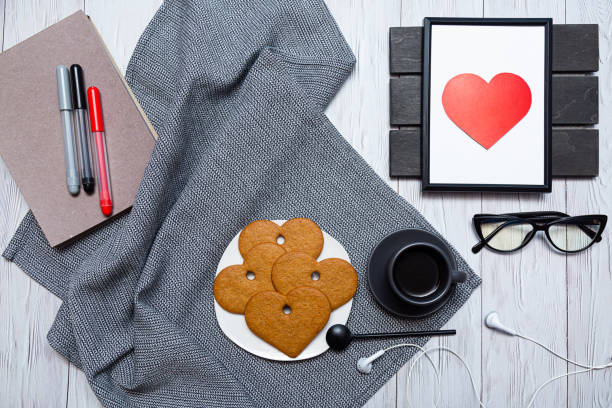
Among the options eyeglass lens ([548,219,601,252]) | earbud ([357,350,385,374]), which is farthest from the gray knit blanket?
eyeglass lens ([548,219,601,252])

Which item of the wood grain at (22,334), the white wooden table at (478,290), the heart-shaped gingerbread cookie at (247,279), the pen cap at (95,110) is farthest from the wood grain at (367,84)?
the wood grain at (22,334)

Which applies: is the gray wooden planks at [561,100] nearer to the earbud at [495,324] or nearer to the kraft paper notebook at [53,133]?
the earbud at [495,324]

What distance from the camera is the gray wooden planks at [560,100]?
2.42ft

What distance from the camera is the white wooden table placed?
2.40ft

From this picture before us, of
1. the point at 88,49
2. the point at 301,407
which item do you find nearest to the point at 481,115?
A: the point at 301,407

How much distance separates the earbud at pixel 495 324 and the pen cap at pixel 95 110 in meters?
0.67

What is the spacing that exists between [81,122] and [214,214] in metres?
0.25

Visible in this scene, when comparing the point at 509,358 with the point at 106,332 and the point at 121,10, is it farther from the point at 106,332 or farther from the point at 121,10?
the point at 121,10

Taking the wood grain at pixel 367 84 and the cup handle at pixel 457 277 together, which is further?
the wood grain at pixel 367 84

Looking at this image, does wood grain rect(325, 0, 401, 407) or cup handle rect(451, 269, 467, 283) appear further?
wood grain rect(325, 0, 401, 407)

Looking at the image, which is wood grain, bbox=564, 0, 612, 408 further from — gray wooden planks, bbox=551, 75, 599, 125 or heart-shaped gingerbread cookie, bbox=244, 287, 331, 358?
heart-shaped gingerbread cookie, bbox=244, 287, 331, 358

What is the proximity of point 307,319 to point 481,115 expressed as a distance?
42 cm

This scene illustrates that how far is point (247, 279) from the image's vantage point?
70 cm

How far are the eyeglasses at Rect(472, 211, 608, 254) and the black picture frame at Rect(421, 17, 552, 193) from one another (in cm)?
4
